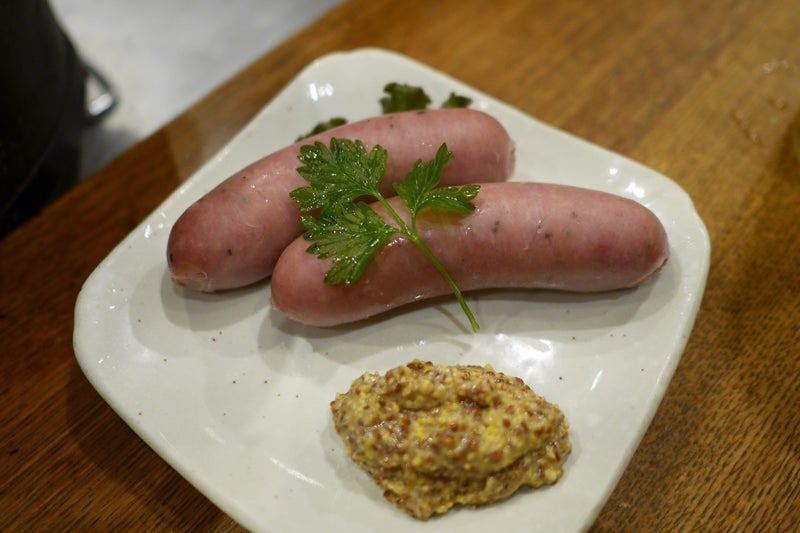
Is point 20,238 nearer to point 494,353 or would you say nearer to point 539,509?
point 494,353

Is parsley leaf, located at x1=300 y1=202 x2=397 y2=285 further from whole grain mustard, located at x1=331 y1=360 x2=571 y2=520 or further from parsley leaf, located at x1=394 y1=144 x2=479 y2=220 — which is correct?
whole grain mustard, located at x1=331 y1=360 x2=571 y2=520

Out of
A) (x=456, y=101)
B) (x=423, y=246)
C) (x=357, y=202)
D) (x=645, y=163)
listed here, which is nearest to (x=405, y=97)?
(x=456, y=101)

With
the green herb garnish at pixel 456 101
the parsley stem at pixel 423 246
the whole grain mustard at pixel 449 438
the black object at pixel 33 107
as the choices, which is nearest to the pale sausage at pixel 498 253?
the parsley stem at pixel 423 246

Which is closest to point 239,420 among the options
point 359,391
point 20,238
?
point 359,391

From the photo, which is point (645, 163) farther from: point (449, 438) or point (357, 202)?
point (449, 438)

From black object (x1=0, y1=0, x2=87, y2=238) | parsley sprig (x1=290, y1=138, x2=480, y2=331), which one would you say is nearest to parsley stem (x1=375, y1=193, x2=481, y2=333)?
parsley sprig (x1=290, y1=138, x2=480, y2=331)

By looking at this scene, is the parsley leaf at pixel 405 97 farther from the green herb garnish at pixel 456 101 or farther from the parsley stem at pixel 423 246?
the parsley stem at pixel 423 246

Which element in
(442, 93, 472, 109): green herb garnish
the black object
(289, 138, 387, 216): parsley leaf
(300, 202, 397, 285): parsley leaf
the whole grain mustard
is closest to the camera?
the whole grain mustard
